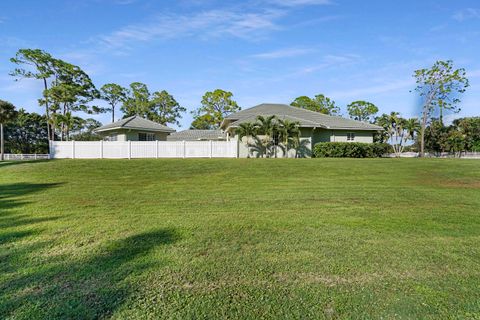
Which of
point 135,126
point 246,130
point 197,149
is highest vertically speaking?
point 135,126

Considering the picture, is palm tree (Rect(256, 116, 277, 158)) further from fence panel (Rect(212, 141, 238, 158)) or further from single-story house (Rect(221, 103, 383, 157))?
fence panel (Rect(212, 141, 238, 158))

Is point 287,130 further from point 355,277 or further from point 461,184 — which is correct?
point 355,277

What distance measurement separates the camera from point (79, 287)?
3.16m

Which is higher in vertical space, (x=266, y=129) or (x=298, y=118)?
(x=298, y=118)

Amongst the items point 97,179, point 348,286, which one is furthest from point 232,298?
point 97,179

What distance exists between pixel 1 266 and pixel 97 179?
8.47 metres

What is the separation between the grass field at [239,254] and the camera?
2848 mm

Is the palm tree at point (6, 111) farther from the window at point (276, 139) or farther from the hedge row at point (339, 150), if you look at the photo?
the hedge row at point (339, 150)

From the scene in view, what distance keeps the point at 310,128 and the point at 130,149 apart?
1363 cm

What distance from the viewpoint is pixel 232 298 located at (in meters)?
2.97

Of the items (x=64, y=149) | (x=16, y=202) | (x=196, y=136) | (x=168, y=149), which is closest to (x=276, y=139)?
(x=168, y=149)

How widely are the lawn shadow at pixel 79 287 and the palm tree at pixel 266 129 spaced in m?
17.5

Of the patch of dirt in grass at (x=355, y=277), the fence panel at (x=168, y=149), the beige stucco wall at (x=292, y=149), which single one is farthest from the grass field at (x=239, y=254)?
the beige stucco wall at (x=292, y=149)

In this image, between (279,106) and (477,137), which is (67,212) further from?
(477,137)
